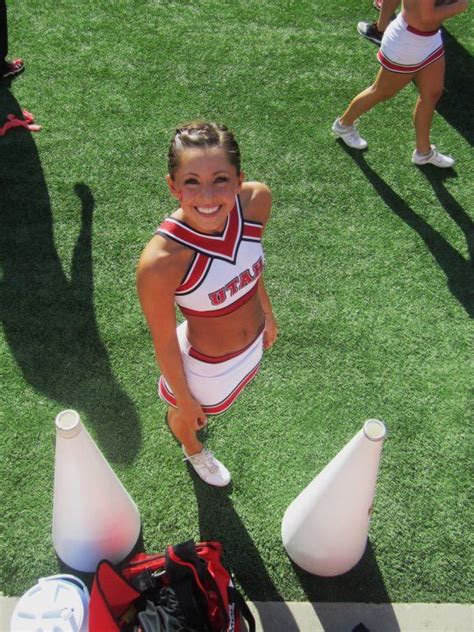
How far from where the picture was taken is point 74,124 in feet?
17.6

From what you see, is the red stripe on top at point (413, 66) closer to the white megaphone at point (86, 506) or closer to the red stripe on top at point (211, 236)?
the red stripe on top at point (211, 236)

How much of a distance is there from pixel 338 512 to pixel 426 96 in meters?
3.44

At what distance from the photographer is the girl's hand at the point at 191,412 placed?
2.79 metres

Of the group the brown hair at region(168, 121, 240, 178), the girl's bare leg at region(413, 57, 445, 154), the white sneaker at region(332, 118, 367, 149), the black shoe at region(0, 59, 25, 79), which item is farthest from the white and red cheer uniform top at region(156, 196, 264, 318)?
the black shoe at region(0, 59, 25, 79)

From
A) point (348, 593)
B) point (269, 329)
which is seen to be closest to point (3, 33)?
point (269, 329)

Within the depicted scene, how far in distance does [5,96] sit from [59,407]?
130 inches

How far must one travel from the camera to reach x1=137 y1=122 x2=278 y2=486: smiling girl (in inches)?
91.9

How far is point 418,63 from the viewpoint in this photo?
459 centimetres

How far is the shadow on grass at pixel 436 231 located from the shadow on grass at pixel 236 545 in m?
2.21

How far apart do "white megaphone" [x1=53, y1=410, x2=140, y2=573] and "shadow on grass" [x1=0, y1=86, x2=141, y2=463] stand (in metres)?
0.59

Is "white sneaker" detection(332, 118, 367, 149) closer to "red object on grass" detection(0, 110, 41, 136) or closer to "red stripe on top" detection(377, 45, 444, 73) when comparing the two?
"red stripe on top" detection(377, 45, 444, 73)

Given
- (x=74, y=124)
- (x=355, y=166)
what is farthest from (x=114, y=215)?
(x=355, y=166)

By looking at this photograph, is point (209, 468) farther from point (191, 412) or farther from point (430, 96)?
point (430, 96)

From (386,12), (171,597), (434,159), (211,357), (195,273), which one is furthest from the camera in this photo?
(386,12)
